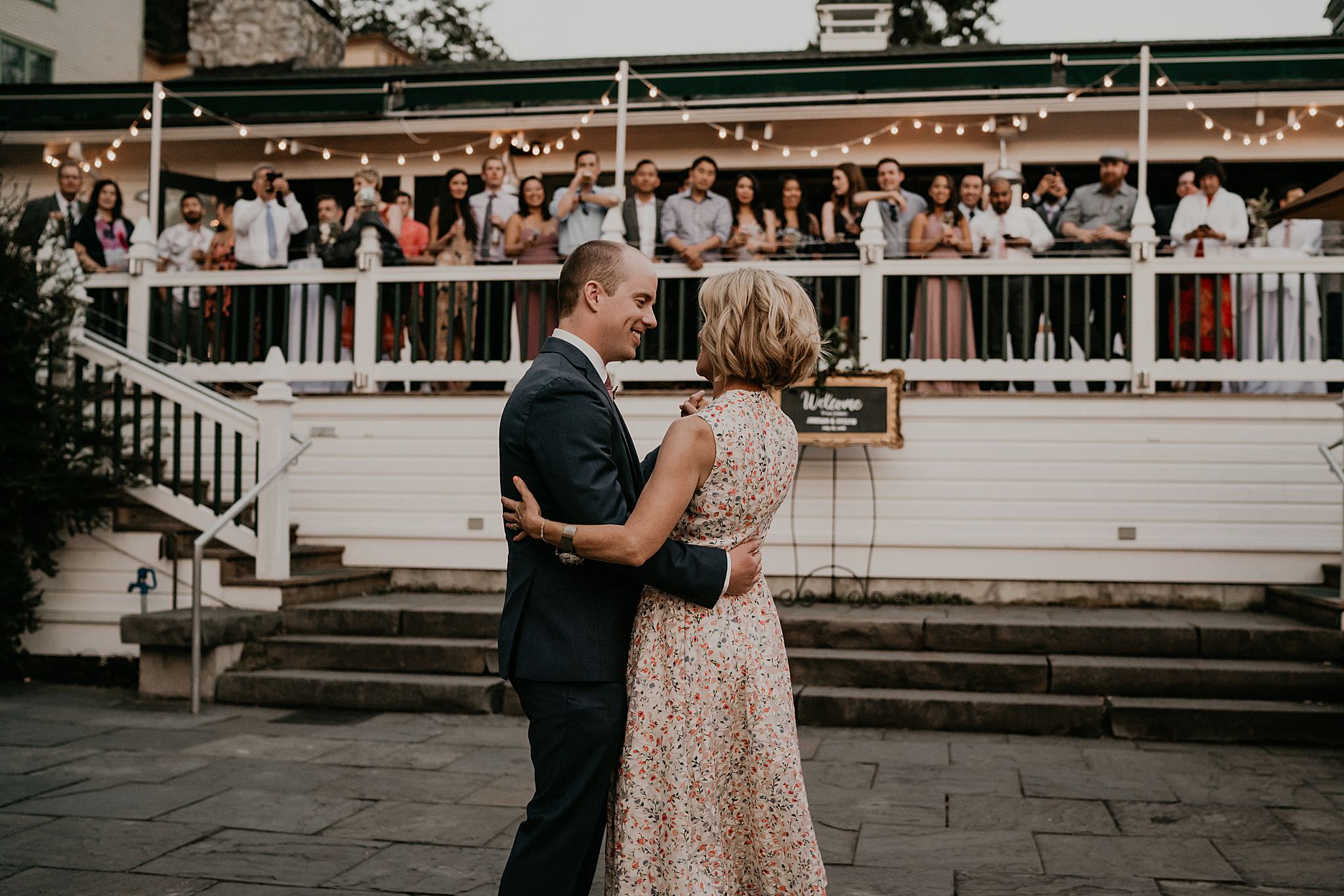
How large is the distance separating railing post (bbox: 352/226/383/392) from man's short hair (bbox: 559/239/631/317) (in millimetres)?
7154

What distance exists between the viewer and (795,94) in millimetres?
11875

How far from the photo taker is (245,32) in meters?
19.5

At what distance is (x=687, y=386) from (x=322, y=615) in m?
3.45

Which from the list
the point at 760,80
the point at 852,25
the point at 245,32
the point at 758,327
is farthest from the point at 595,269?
the point at 245,32

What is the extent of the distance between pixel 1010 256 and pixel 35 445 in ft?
24.4

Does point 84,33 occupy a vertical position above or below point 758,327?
above

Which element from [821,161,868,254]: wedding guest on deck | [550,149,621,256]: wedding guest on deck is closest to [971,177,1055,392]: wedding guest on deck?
[821,161,868,254]: wedding guest on deck

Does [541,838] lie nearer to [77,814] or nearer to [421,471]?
[77,814]

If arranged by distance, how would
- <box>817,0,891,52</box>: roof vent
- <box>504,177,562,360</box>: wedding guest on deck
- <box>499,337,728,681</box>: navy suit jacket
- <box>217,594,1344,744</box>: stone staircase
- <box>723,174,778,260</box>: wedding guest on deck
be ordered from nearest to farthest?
1. <box>499,337,728,681</box>: navy suit jacket
2. <box>217,594,1344,744</box>: stone staircase
3. <box>723,174,778,260</box>: wedding guest on deck
4. <box>504,177,562,360</box>: wedding guest on deck
5. <box>817,0,891,52</box>: roof vent

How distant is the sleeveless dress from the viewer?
2814 mm

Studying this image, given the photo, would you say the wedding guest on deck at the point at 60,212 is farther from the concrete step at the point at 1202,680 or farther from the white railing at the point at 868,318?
the concrete step at the point at 1202,680

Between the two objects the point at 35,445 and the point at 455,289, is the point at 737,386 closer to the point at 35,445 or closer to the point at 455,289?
the point at 35,445

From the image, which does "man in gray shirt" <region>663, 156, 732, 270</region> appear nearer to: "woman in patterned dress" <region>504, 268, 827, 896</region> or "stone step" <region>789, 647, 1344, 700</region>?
"stone step" <region>789, 647, 1344, 700</region>

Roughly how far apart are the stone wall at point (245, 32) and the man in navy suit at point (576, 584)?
18.3m
